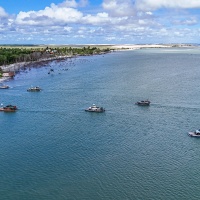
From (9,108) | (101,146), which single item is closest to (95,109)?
(9,108)

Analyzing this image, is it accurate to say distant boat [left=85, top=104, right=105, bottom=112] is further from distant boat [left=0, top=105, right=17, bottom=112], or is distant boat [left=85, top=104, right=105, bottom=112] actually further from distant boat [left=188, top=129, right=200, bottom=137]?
distant boat [left=188, top=129, right=200, bottom=137]

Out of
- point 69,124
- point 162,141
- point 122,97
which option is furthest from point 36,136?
point 122,97

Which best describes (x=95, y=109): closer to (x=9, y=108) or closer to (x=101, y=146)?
(x=9, y=108)

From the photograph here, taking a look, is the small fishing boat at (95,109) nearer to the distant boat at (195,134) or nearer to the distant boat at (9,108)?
the distant boat at (9,108)

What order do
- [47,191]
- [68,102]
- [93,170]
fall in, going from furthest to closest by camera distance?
[68,102], [93,170], [47,191]

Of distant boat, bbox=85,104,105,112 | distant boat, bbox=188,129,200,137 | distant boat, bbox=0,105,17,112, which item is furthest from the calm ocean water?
distant boat, bbox=0,105,17,112

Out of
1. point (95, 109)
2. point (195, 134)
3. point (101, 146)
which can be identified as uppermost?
point (95, 109)

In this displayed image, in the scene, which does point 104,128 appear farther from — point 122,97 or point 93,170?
point 122,97

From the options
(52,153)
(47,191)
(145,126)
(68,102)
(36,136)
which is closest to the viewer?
(47,191)
